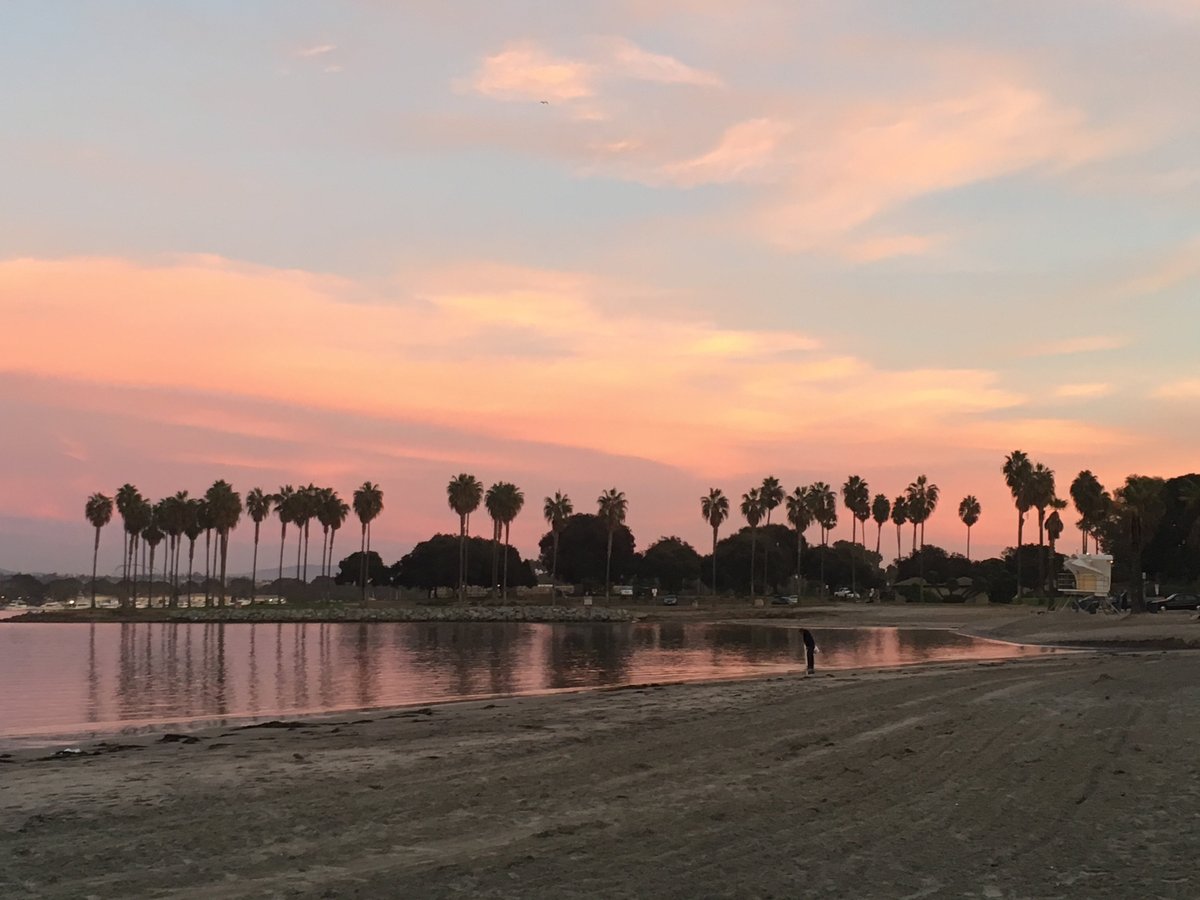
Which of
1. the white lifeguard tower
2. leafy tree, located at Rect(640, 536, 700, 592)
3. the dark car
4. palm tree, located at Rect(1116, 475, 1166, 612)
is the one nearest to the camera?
palm tree, located at Rect(1116, 475, 1166, 612)

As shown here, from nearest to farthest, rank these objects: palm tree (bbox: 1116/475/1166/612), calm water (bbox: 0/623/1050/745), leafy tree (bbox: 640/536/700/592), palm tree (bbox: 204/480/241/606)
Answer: calm water (bbox: 0/623/1050/745) → palm tree (bbox: 1116/475/1166/612) → palm tree (bbox: 204/480/241/606) → leafy tree (bbox: 640/536/700/592)

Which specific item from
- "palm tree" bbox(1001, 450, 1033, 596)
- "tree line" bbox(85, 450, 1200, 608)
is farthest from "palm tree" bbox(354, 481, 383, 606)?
"palm tree" bbox(1001, 450, 1033, 596)

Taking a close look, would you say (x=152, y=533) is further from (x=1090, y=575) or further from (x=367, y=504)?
(x=1090, y=575)

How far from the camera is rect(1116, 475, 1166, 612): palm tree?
6475 cm

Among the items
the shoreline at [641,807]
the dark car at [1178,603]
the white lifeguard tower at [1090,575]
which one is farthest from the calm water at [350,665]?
the white lifeguard tower at [1090,575]

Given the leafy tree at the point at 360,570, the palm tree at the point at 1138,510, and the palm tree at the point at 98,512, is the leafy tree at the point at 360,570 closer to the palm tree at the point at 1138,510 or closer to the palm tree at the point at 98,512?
the palm tree at the point at 98,512

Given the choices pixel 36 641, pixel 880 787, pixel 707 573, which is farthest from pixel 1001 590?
pixel 880 787

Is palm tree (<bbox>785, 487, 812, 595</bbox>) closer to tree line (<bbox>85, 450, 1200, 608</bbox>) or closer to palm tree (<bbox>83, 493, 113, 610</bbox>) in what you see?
tree line (<bbox>85, 450, 1200, 608</bbox>)

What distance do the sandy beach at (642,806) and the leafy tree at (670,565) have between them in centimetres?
14053

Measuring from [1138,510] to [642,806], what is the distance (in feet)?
207

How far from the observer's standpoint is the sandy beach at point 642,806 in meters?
9.15

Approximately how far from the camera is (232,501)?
132 meters

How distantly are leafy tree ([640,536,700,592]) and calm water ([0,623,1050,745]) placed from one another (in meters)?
71.8

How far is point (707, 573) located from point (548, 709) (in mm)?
139593
